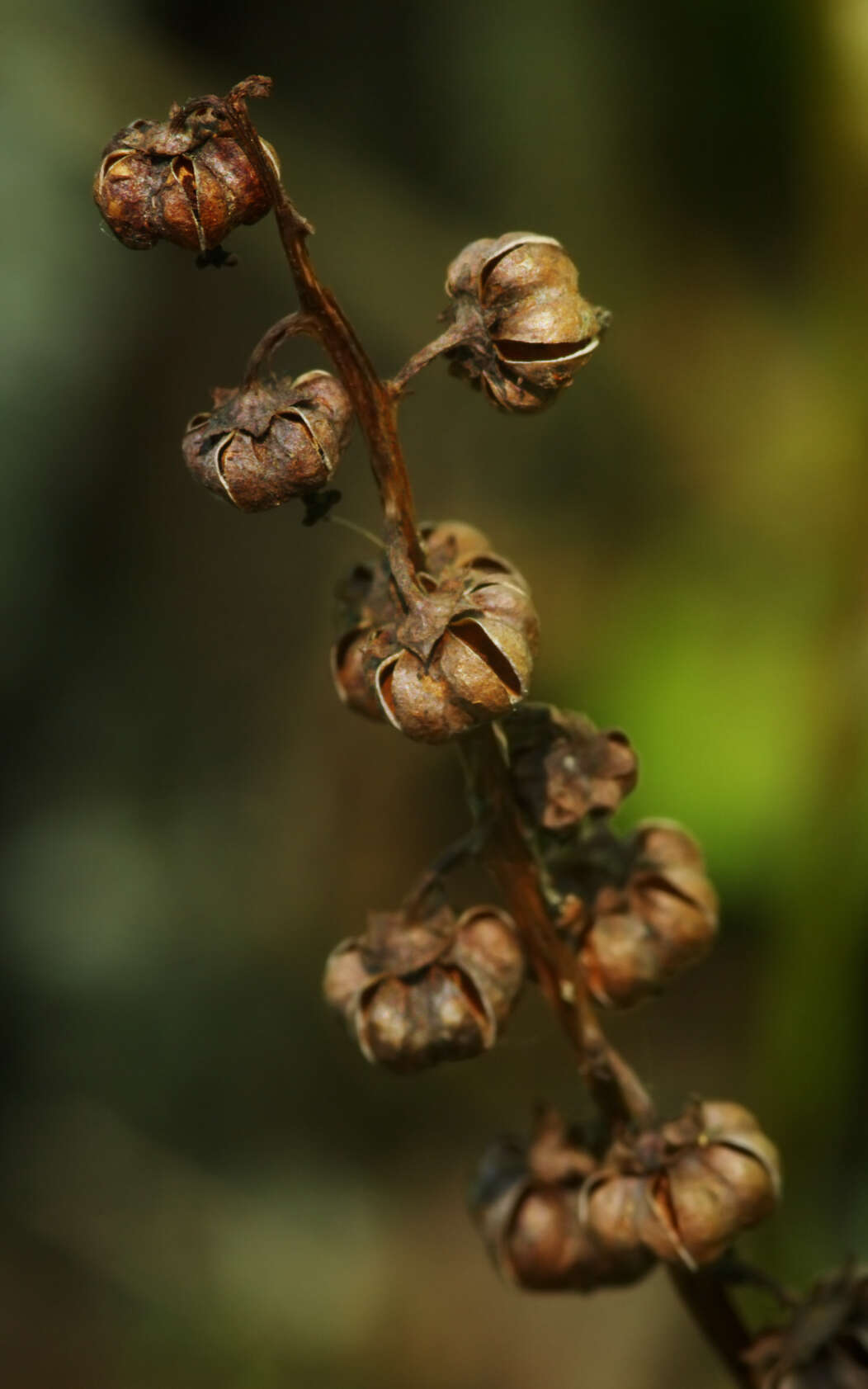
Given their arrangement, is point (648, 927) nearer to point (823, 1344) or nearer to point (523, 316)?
point (823, 1344)

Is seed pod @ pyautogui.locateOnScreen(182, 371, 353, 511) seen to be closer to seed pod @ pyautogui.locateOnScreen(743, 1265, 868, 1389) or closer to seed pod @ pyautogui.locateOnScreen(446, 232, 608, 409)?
seed pod @ pyautogui.locateOnScreen(446, 232, 608, 409)

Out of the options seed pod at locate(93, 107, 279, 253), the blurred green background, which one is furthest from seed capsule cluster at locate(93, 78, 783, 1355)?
the blurred green background

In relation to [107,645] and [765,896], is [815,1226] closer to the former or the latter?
[765,896]

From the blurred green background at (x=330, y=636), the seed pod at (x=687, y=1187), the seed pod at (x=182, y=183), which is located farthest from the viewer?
the blurred green background at (x=330, y=636)

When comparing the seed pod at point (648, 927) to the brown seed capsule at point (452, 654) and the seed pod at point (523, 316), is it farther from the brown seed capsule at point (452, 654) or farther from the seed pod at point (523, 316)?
the seed pod at point (523, 316)

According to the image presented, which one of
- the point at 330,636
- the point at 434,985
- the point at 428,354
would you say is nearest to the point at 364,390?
the point at 428,354

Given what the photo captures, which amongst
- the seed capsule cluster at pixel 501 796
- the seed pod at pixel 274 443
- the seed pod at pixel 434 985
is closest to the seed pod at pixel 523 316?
the seed capsule cluster at pixel 501 796

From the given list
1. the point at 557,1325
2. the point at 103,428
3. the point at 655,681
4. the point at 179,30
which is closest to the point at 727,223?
the point at 655,681
